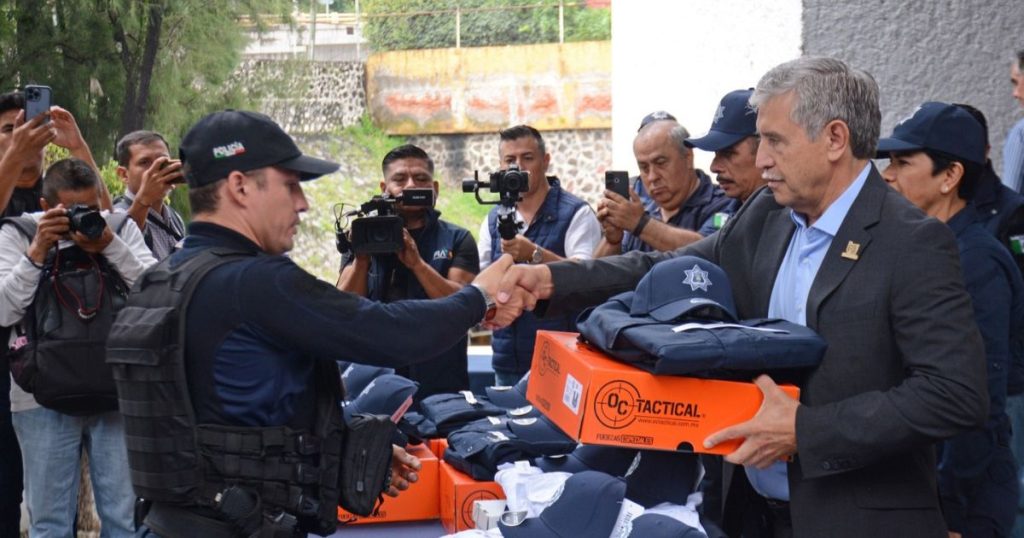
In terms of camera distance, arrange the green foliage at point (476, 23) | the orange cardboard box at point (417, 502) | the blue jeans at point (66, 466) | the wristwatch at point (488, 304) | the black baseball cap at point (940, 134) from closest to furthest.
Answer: the wristwatch at point (488, 304)
the black baseball cap at point (940, 134)
the orange cardboard box at point (417, 502)
the blue jeans at point (66, 466)
the green foliage at point (476, 23)

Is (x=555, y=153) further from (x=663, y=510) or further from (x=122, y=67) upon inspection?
(x=663, y=510)

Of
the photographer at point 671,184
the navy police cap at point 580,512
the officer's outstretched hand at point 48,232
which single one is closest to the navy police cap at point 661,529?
the navy police cap at point 580,512

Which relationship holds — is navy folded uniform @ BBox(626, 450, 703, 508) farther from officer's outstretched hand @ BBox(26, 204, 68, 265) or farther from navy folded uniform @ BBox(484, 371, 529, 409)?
officer's outstretched hand @ BBox(26, 204, 68, 265)

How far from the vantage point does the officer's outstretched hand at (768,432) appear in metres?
2.44

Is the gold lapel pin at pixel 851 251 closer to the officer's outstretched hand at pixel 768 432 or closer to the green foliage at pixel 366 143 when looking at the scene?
the officer's outstretched hand at pixel 768 432

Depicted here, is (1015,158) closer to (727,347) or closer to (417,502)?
(417,502)

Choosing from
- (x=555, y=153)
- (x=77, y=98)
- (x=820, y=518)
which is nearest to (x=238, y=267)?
(x=820, y=518)

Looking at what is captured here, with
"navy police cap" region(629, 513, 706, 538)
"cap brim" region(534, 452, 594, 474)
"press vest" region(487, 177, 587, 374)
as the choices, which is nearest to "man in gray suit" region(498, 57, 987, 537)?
"navy police cap" region(629, 513, 706, 538)

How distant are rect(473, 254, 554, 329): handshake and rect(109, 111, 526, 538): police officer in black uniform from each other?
45 centimetres

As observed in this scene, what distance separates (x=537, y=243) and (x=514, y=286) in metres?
2.53

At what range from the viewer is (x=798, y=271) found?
8.73 ft

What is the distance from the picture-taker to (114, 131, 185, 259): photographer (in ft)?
16.4

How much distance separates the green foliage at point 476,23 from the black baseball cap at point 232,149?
25.8 m

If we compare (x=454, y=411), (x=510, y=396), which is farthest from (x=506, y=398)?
(x=454, y=411)
